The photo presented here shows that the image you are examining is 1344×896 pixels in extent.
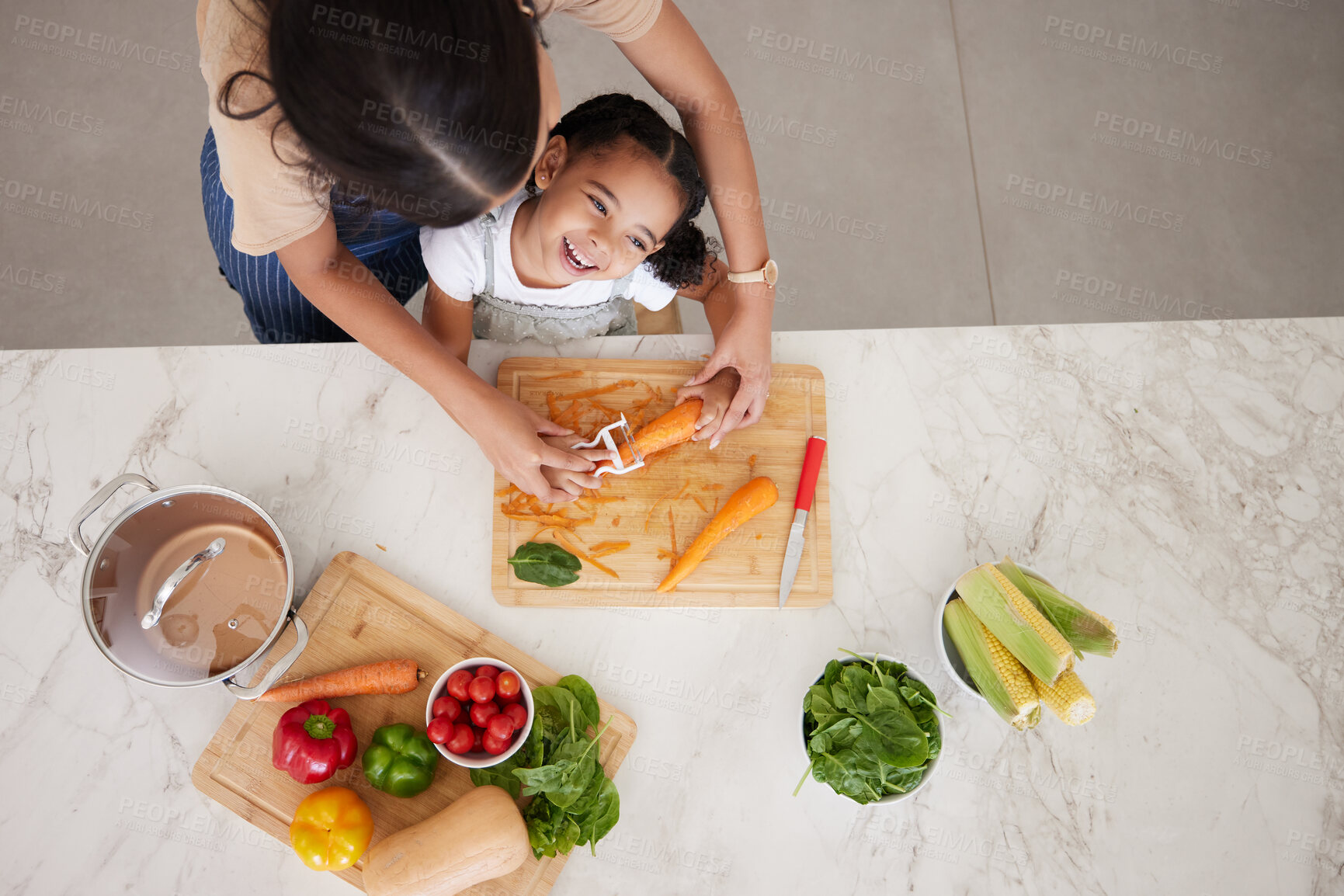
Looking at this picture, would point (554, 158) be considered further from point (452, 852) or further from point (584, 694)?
point (452, 852)

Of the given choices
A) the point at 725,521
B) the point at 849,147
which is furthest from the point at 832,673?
the point at 849,147

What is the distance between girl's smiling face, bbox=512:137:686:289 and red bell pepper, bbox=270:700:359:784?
76 cm

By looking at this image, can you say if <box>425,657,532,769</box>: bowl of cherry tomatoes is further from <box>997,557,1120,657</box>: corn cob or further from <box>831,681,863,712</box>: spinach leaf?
<box>997,557,1120,657</box>: corn cob

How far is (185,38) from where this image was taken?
8.15ft

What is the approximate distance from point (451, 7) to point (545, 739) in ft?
3.07

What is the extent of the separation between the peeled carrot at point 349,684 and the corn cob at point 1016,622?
85 centimetres

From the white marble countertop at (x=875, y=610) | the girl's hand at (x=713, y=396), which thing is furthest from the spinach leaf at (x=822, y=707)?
the girl's hand at (x=713, y=396)

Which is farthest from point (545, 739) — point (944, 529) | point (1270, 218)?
point (1270, 218)

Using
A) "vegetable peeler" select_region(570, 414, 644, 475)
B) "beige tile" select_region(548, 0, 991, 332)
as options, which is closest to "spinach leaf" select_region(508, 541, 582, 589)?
"vegetable peeler" select_region(570, 414, 644, 475)

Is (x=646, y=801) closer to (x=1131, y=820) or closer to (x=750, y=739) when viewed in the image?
(x=750, y=739)

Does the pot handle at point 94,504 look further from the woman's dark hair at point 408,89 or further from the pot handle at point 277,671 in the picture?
the woman's dark hair at point 408,89

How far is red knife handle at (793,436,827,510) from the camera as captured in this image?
128 centimetres

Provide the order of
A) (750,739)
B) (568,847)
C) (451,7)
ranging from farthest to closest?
(750,739)
(568,847)
(451,7)

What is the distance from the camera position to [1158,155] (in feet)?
8.46
